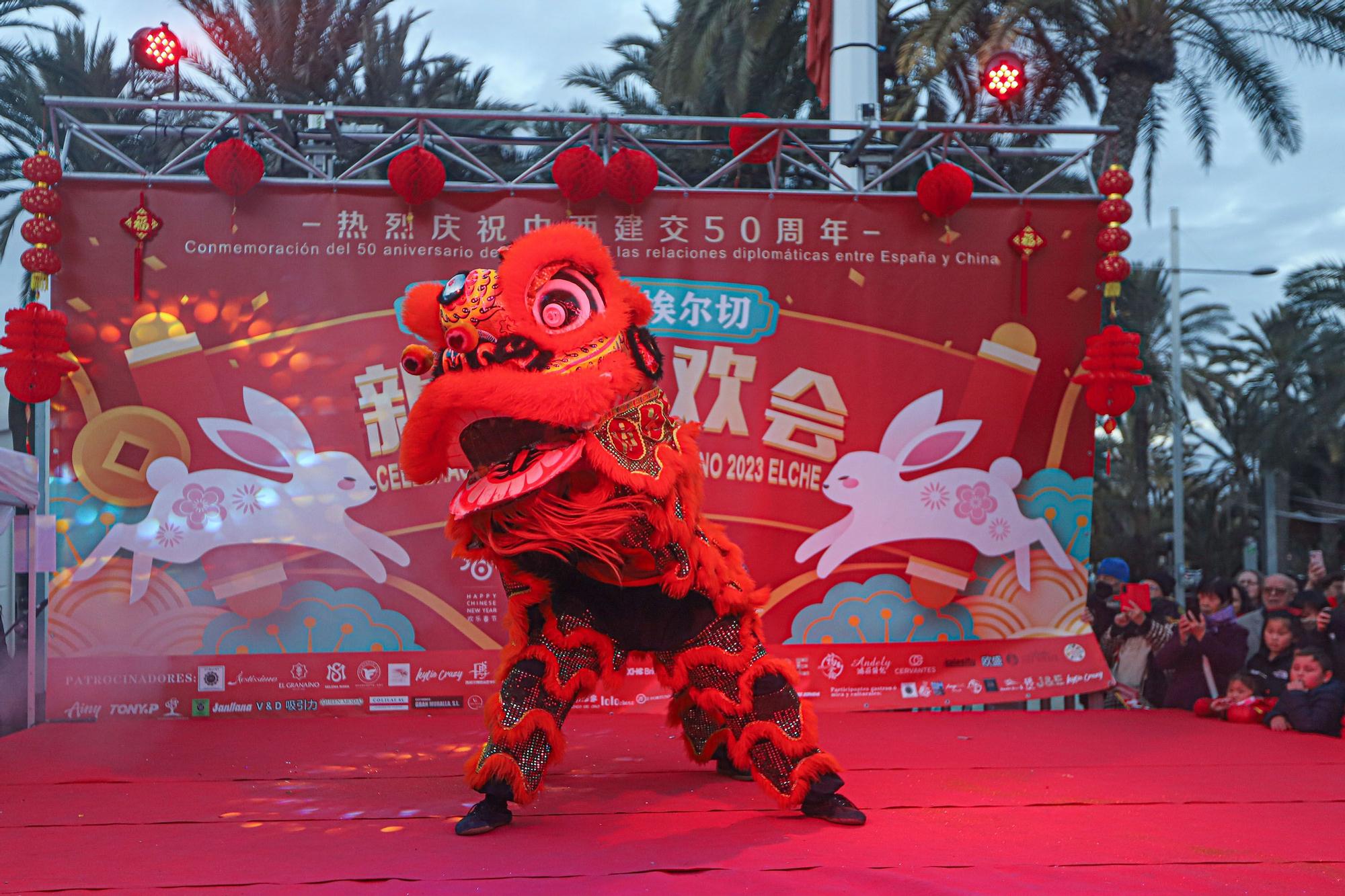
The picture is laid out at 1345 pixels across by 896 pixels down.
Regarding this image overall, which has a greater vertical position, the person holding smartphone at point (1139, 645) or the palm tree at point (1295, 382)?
the palm tree at point (1295, 382)

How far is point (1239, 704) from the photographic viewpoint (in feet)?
16.8

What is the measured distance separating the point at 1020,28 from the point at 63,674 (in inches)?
325

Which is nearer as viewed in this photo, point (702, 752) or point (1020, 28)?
point (702, 752)

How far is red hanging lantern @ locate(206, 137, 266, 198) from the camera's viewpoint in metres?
5.14

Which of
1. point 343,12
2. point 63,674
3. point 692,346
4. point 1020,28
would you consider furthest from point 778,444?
point 343,12

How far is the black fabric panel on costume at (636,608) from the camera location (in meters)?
3.45

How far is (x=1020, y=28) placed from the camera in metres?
9.05

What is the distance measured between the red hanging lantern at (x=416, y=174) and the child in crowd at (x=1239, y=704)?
14.7ft

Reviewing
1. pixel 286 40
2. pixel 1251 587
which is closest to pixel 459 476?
pixel 1251 587

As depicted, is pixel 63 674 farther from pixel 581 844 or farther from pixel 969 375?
pixel 969 375

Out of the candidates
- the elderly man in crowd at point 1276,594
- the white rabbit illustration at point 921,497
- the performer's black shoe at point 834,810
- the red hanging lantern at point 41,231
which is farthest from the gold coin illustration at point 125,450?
the elderly man in crowd at point 1276,594

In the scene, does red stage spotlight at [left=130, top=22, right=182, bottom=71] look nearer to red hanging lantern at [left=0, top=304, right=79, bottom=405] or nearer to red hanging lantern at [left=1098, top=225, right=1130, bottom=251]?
red hanging lantern at [left=0, top=304, right=79, bottom=405]

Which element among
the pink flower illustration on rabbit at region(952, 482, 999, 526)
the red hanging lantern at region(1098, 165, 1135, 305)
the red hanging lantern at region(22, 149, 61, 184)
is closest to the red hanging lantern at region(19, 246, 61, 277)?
the red hanging lantern at region(22, 149, 61, 184)

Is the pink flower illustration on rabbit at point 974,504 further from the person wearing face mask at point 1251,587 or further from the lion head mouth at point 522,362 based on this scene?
the lion head mouth at point 522,362
